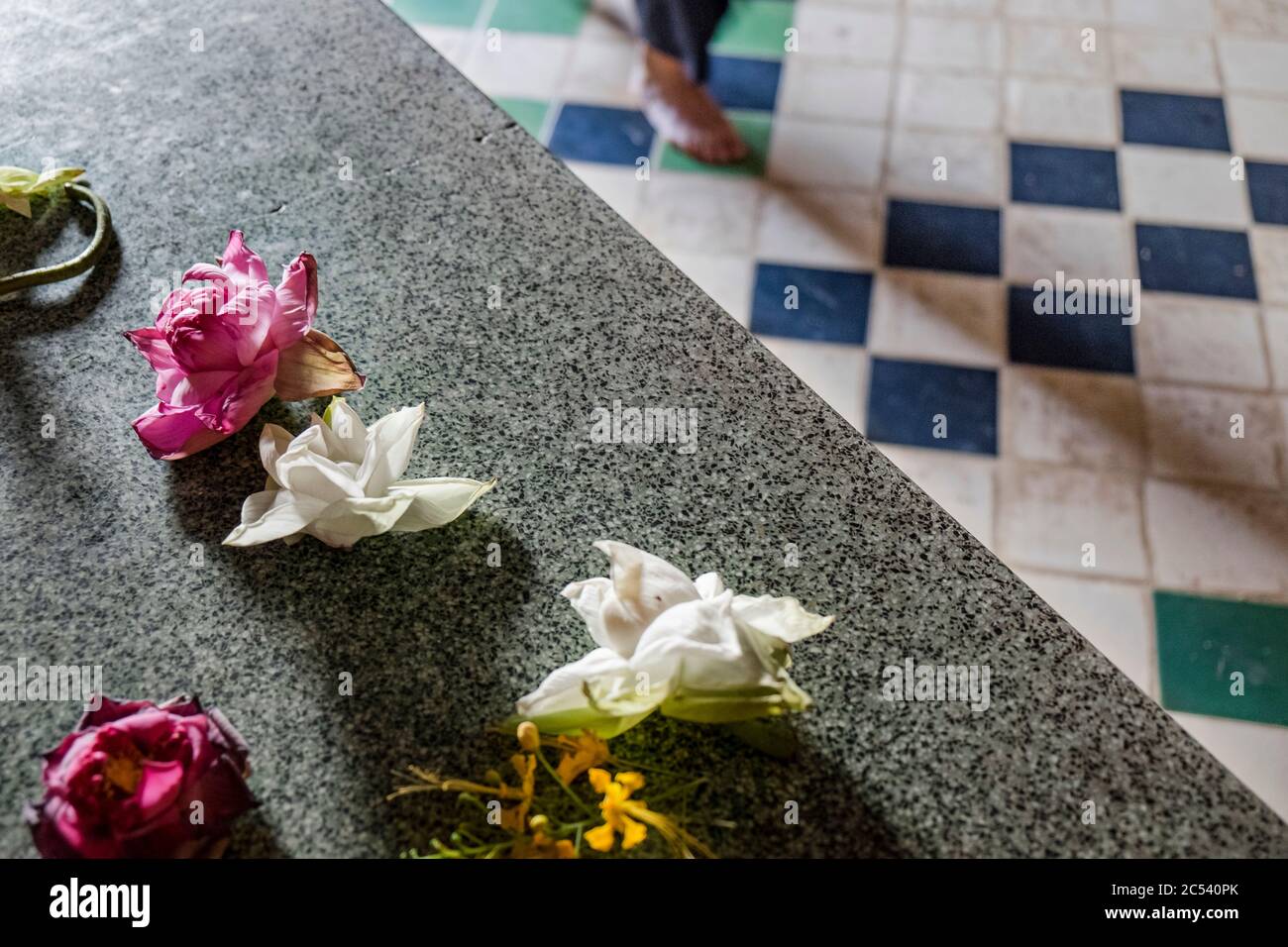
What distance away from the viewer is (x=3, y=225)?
893mm

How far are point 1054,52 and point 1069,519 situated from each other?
1123 millimetres

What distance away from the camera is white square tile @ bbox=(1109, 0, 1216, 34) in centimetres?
232

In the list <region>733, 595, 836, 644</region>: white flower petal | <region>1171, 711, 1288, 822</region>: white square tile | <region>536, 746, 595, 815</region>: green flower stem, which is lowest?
<region>1171, 711, 1288, 822</region>: white square tile

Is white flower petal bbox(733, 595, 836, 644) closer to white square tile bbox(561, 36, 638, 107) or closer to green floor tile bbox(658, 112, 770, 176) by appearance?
green floor tile bbox(658, 112, 770, 176)

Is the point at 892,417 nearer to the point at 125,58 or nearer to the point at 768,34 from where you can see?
the point at 768,34

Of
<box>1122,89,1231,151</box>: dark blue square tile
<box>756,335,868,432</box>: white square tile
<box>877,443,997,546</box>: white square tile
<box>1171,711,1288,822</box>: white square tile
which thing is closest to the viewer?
A: <box>1171,711,1288,822</box>: white square tile

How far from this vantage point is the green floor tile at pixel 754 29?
2.34 meters

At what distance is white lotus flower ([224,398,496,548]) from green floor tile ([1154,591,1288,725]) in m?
1.18

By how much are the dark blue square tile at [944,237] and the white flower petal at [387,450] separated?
1.44 m

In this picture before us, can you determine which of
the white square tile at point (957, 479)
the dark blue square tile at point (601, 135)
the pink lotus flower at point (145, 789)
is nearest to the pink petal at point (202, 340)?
the pink lotus flower at point (145, 789)

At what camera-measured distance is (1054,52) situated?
2279 mm

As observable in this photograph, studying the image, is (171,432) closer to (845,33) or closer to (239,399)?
(239,399)

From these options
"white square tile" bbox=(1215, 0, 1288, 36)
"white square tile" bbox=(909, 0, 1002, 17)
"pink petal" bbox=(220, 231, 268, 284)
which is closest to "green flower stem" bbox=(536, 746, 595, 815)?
"pink petal" bbox=(220, 231, 268, 284)

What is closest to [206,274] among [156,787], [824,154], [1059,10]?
[156,787]
